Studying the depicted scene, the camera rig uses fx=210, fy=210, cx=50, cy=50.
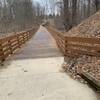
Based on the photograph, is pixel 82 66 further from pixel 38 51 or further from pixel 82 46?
pixel 38 51

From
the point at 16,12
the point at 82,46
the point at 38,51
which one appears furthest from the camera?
the point at 16,12

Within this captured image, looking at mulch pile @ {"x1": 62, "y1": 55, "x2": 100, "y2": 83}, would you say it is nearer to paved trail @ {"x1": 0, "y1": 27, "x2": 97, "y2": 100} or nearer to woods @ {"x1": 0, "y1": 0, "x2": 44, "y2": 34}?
paved trail @ {"x1": 0, "y1": 27, "x2": 97, "y2": 100}

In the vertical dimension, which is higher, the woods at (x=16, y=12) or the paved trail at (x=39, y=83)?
the woods at (x=16, y=12)

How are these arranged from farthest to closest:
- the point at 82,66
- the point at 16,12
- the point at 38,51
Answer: the point at 16,12
the point at 38,51
the point at 82,66

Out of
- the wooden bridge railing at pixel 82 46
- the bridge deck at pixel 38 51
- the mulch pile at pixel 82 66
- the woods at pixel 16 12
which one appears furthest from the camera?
the woods at pixel 16 12

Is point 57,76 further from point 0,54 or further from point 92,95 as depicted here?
point 0,54

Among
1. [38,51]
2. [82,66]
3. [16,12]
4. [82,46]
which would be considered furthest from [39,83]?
[16,12]

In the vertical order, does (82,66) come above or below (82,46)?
below

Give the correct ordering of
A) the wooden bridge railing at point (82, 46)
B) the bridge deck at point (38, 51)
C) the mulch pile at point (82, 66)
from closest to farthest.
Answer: the mulch pile at point (82, 66), the wooden bridge railing at point (82, 46), the bridge deck at point (38, 51)

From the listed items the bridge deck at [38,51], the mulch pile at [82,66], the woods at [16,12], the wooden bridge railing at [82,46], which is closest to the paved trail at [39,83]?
the mulch pile at [82,66]

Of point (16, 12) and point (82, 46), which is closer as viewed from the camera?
point (82, 46)

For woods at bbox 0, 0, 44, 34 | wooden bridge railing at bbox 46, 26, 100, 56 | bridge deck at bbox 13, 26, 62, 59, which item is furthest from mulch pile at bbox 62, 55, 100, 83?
woods at bbox 0, 0, 44, 34

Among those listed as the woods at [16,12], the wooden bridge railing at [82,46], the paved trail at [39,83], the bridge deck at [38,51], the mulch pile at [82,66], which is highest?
the woods at [16,12]

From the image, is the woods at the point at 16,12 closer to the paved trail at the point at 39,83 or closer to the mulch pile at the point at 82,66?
the paved trail at the point at 39,83
